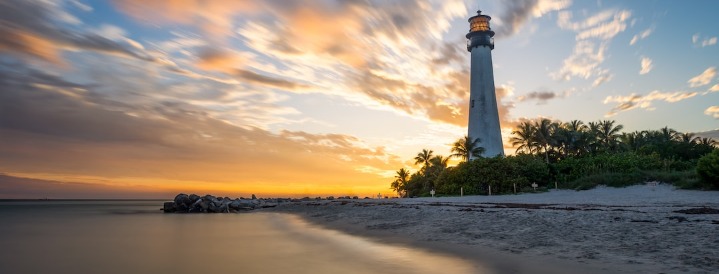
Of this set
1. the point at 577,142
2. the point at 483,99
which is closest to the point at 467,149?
the point at 483,99

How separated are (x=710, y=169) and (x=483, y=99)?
39300mm

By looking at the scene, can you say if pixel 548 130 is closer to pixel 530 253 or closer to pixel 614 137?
pixel 614 137

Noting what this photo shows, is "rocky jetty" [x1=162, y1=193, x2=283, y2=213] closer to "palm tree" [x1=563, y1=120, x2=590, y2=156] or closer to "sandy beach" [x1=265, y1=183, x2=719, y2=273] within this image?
"sandy beach" [x1=265, y1=183, x2=719, y2=273]

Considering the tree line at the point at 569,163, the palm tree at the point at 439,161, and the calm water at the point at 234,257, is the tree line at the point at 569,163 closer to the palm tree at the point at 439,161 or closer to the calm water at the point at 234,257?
the palm tree at the point at 439,161

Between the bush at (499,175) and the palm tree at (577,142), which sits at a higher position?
the palm tree at (577,142)

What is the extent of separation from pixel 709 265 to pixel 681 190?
3605 centimetres

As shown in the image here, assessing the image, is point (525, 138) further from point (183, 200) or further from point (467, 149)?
point (183, 200)

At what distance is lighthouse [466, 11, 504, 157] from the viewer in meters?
71.1

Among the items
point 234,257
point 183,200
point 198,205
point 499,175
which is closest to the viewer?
point 234,257

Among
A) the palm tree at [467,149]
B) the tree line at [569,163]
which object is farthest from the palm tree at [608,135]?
the palm tree at [467,149]

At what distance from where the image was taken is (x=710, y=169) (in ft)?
109

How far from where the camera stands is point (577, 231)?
11.9m

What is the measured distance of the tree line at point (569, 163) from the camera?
46.5 meters

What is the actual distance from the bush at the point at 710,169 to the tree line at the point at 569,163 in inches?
3.2
